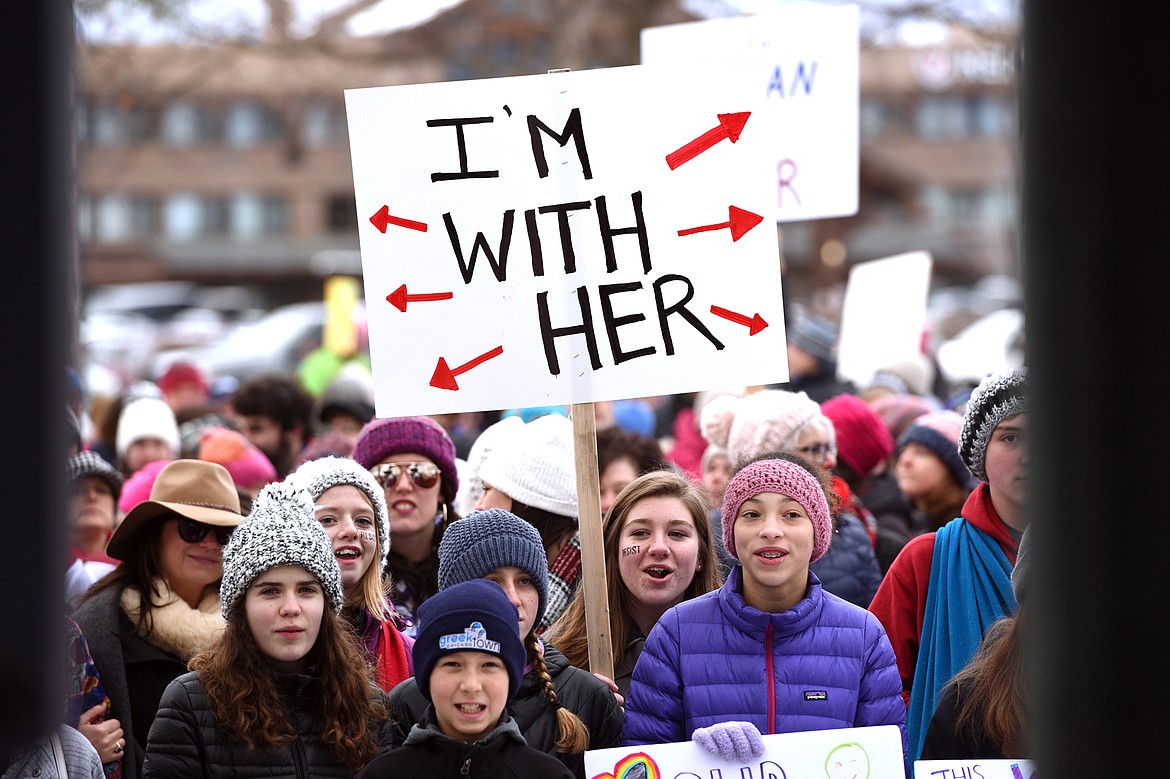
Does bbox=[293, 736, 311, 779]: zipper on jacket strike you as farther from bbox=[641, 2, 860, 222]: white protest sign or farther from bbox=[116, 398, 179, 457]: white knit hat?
bbox=[116, 398, 179, 457]: white knit hat

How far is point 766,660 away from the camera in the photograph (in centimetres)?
371

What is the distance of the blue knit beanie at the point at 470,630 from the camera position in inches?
135

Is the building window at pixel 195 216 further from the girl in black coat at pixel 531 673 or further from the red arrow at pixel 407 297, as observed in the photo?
the girl in black coat at pixel 531 673

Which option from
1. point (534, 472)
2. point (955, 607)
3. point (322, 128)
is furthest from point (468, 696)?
point (322, 128)

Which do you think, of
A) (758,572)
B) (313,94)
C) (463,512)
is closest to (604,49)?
(313,94)

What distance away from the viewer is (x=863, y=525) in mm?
5473

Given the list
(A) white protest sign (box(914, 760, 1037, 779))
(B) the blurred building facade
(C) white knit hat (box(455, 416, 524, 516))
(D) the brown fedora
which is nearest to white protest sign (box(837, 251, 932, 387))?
(C) white knit hat (box(455, 416, 524, 516))

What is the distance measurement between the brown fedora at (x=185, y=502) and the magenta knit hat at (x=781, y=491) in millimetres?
1557

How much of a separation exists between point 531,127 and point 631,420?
5.02 meters

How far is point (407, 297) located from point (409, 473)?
1.13m

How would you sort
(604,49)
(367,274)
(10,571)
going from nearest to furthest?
(10,571)
(367,274)
(604,49)

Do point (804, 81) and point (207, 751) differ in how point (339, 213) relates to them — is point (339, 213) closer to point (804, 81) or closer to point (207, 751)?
point (804, 81)

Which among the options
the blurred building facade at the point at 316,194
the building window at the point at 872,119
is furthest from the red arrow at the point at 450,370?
the building window at the point at 872,119

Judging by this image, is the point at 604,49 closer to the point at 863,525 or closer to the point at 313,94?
the point at 313,94
